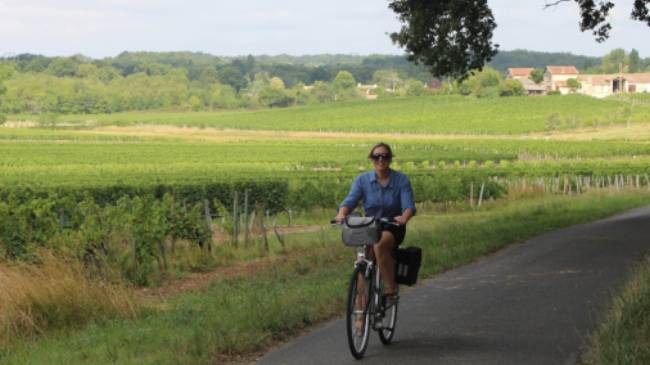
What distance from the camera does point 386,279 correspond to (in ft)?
31.1

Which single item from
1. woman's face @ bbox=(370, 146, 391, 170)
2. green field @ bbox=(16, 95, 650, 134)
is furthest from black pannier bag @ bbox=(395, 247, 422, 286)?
green field @ bbox=(16, 95, 650, 134)

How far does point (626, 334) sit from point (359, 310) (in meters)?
2.19

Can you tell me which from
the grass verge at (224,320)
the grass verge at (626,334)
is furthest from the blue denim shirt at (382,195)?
the grass verge at (626,334)

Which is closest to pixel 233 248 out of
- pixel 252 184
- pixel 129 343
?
pixel 129 343

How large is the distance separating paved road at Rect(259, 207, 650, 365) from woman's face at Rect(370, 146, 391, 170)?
5.35ft

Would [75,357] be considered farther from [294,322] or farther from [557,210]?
[557,210]

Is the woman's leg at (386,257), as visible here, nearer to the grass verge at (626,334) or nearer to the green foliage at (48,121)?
the grass verge at (626,334)

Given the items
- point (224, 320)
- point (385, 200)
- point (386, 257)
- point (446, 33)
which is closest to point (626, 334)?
point (386, 257)

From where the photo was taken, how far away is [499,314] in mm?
11203

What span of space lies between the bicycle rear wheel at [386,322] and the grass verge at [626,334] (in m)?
1.75

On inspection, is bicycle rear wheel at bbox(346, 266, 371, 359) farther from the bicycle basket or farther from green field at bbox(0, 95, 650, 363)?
green field at bbox(0, 95, 650, 363)

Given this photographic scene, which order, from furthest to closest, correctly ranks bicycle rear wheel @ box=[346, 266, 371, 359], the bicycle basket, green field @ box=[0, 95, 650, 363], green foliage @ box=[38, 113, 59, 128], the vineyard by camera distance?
green foliage @ box=[38, 113, 59, 128] < the vineyard < green field @ box=[0, 95, 650, 363] < the bicycle basket < bicycle rear wheel @ box=[346, 266, 371, 359]

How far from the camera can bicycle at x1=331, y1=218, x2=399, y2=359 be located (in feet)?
29.2

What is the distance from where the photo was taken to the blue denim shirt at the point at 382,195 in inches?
371
